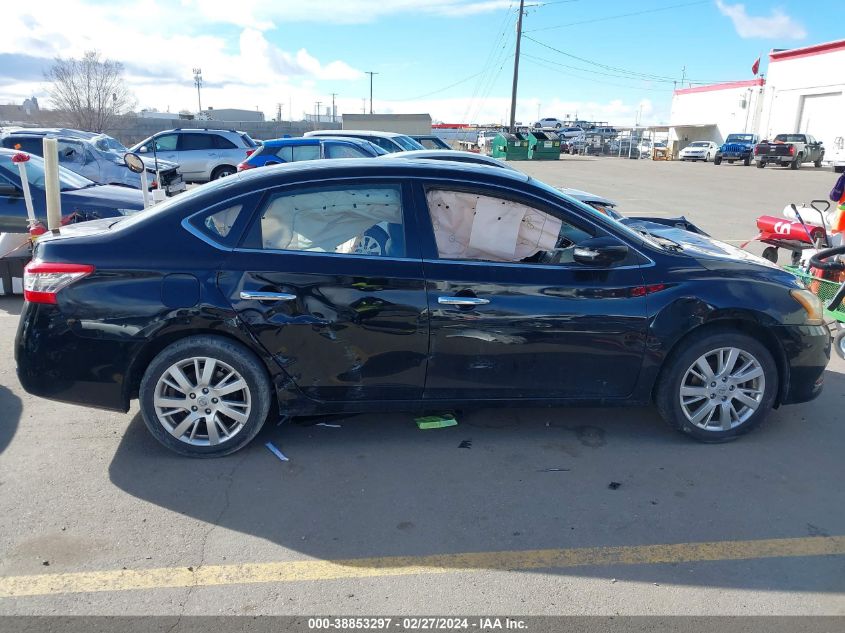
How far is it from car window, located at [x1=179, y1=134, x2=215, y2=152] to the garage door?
129ft

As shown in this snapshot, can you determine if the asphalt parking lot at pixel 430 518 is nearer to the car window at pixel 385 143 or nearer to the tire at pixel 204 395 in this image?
the tire at pixel 204 395

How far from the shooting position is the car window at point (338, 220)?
154 inches

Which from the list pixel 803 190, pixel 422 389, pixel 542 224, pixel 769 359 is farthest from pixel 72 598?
pixel 803 190

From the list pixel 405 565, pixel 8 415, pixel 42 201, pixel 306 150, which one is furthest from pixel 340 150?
pixel 405 565

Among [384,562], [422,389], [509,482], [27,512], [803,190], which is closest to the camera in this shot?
[384,562]

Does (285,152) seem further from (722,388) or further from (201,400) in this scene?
(722,388)

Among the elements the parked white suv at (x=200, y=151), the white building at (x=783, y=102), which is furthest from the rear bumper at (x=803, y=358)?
the white building at (x=783, y=102)

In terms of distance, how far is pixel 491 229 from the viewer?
13.4ft

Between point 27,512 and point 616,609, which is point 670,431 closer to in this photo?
point 616,609

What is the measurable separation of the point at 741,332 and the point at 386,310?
87.5 inches

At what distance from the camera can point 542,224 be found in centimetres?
413

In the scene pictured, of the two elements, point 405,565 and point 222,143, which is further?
point 222,143

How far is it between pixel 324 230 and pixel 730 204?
17.0 m

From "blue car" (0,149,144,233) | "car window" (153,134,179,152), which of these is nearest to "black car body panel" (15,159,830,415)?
"blue car" (0,149,144,233)
